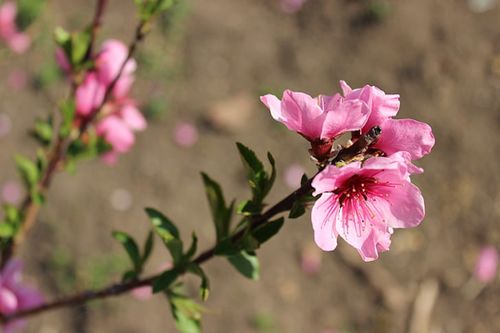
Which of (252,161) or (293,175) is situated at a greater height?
(252,161)

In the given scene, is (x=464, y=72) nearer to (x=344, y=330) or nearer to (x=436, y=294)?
(x=436, y=294)

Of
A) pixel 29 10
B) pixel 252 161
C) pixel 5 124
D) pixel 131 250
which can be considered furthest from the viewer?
pixel 5 124

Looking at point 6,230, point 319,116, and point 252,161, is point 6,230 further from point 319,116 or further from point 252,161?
point 319,116

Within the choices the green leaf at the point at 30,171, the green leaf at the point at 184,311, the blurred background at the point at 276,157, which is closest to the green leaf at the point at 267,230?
the green leaf at the point at 184,311

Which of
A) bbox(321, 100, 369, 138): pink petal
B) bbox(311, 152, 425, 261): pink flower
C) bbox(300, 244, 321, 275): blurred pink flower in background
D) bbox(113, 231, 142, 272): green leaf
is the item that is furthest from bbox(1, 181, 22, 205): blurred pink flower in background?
bbox(321, 100, 369, 138): pink petal

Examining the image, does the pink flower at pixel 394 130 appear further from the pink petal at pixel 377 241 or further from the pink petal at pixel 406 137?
the pink petal at pixel 377 241

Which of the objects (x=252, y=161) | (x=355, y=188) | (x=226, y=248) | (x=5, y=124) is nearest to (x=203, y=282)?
(x=226, y=248)
